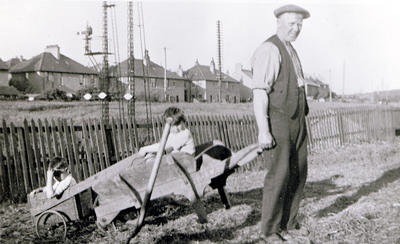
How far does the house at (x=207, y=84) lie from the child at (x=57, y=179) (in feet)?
216

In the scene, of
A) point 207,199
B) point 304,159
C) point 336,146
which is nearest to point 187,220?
point 207,199

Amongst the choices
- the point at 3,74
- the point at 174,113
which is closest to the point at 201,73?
the point at 3,74

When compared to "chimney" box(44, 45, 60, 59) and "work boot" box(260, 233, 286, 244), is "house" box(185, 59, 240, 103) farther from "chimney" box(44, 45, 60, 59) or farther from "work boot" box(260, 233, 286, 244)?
"work boot" box(260, 233, 286, 244)

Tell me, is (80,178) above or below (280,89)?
below

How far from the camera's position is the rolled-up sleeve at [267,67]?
349 centimetres

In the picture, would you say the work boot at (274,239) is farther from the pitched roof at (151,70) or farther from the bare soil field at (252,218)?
the pitched roof at (151,70)

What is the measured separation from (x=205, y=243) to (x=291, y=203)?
961mm

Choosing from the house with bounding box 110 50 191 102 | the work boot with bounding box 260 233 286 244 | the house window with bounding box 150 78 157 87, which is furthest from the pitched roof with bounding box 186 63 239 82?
the work boot with bounding box 260 233 286 244

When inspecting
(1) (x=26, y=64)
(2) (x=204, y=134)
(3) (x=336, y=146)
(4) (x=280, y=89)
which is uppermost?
(1) (x=26, y=64)

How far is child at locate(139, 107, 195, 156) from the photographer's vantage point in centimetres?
450

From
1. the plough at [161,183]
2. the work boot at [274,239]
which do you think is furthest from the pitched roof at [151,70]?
the work boot at [274,239]

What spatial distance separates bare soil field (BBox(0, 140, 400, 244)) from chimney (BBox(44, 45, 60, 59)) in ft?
191

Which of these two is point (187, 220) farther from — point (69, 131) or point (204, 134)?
point (204, 134)

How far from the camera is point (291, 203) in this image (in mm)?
3865
